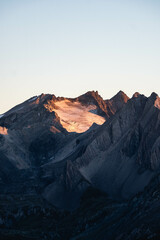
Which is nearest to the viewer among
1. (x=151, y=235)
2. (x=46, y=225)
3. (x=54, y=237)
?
(x=151, y=235)

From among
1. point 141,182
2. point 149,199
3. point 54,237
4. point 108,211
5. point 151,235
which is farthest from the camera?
point 141,182

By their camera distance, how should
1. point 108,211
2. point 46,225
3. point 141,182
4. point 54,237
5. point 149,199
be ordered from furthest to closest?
point 141,182 → point 46,225 → point 108,211 → point 54,237 → point 149,199

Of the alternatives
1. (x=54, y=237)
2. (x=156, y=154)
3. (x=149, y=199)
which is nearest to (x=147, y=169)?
(x=156, y=154)

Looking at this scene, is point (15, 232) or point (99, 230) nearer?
point (99, 230)

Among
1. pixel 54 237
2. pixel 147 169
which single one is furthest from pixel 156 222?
pixel 147 169

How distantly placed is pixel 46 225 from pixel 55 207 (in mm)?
21876

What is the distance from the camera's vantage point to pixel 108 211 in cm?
16462

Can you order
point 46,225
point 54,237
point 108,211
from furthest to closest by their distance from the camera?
point 46,225
point 108,211
point 54,237

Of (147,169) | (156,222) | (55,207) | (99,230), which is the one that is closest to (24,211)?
(55,207)

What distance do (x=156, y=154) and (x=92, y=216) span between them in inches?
1431

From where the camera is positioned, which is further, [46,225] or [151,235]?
[46,225]

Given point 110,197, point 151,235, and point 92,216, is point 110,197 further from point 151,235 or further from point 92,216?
point 151,235

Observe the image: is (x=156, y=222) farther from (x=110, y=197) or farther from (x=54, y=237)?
(x=110, y=197)

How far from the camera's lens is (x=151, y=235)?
349 ft
